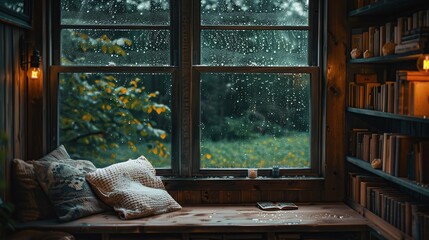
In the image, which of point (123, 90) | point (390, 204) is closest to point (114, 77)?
point (123, 90)

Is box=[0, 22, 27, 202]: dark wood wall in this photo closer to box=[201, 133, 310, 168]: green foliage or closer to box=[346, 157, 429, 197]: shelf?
box=[201, 133, 310, 168]: green foliage

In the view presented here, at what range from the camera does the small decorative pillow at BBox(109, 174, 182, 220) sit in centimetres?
450

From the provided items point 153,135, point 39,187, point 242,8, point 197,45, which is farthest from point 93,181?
point 242,8

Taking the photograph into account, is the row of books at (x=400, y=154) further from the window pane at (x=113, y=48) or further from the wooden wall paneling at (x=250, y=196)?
the window pane at (x=113, y=48)

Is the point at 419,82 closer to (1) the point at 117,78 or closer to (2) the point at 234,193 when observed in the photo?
(2) the point at 234,193

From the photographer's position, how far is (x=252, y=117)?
5.11 m

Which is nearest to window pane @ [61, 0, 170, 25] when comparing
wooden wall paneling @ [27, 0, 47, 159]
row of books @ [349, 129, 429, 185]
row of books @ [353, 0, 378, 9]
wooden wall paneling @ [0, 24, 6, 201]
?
wooden wall paneling @ [27, 0, 47, 159]

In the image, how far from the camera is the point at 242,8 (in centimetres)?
507

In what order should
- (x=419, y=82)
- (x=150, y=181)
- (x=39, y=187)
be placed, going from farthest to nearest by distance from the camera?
(x=150, y=181) → (x=39, y=187) → (x=419, y=82)

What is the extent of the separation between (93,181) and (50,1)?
5.13ft

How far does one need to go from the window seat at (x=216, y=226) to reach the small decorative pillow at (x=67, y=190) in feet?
0.23

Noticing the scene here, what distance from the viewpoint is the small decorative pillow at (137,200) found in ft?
14.8

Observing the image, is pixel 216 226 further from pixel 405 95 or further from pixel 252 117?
pixel 405 95

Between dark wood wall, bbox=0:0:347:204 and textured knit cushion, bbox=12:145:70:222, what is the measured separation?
29 cm
